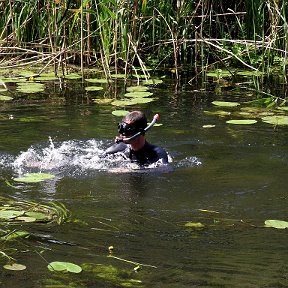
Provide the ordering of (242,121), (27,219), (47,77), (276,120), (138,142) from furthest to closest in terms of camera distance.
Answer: (47,77) < (276,120) < (242,121) < (138,142) < (27,219)

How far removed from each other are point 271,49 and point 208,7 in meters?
1.04

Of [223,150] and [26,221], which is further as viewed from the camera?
[223,150]

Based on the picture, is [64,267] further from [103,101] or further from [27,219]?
[103,101]

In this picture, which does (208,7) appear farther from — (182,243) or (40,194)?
(182,243)

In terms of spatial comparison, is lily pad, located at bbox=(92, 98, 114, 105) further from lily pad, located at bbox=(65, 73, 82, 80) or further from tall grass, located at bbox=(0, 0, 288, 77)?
lily pad, located at bbox=(65, 73, 82, 80)

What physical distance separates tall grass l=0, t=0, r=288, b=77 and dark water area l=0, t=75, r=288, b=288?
711 millimetres

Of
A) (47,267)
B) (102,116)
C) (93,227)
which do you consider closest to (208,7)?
(102,116)

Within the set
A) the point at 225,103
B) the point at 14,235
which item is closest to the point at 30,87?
the point at 225,103

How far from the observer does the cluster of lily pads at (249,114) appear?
8.23 metres

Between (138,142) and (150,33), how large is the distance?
418 cm

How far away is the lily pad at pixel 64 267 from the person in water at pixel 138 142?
8.86 feet

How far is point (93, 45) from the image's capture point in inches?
436

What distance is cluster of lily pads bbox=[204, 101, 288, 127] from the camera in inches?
324

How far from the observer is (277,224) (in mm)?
5262
